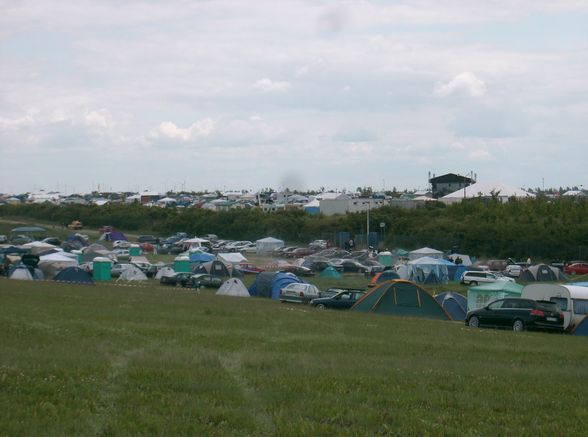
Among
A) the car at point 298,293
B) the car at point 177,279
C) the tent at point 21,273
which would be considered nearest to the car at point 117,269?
the car at point 177,279

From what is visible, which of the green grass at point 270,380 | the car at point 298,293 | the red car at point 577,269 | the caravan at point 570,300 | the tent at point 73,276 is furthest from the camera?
the red car at point 577,269

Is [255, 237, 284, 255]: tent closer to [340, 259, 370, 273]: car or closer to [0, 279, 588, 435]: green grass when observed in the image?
[340, 259, 370, 273]: car

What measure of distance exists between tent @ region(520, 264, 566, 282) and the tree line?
38.5 feet

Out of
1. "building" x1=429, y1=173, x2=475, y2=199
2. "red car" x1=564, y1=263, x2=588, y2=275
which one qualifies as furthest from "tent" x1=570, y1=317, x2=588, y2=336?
"building" x1=429, y1=173, x2=475, y2=199

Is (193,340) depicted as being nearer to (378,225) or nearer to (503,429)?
(503,429)

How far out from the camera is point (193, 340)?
16688 mm

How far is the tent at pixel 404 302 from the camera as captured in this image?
29.6m

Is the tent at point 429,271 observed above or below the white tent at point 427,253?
below

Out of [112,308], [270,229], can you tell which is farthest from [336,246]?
[112,308]

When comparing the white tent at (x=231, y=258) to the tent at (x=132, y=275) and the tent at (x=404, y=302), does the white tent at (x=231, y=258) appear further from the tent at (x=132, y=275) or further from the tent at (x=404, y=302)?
the tent at (x=404, y=302)

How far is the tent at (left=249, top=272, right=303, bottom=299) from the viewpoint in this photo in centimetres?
3922

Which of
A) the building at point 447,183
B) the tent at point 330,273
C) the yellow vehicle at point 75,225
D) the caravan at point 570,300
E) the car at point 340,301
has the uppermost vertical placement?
the building at point 447,183

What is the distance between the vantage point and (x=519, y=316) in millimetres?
25109

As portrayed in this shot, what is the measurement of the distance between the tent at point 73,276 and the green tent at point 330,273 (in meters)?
18.3
